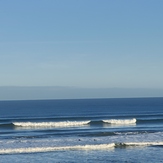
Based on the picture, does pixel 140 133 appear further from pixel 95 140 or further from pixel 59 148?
pixel 59 148

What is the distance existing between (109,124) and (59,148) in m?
24.0

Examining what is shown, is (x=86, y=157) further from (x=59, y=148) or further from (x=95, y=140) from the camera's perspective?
(x=95, y=140)

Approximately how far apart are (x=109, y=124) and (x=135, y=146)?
2189 cm

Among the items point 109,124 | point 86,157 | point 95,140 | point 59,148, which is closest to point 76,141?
point 95,140

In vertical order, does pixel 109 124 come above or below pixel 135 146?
above

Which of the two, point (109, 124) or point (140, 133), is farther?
point (109, 124)

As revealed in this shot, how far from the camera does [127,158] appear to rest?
28.8 metres

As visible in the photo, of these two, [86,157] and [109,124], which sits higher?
[109,124]

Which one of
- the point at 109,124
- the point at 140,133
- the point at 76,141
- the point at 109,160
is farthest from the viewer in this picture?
the point at 109,124

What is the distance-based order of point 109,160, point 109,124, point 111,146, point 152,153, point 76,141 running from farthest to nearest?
1. point 109,124
2. point 76,141
3. point 111,146
4. point 152,153
5. point 109,160

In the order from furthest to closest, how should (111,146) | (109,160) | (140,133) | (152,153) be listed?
(140,133) → (111,146) → (152,153) → (109,160)

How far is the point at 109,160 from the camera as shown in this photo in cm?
2805

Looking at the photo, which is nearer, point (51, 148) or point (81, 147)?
point (51, 148)

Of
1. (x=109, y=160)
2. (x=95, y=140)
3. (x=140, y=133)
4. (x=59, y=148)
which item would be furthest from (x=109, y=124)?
(x=109, y=160)
